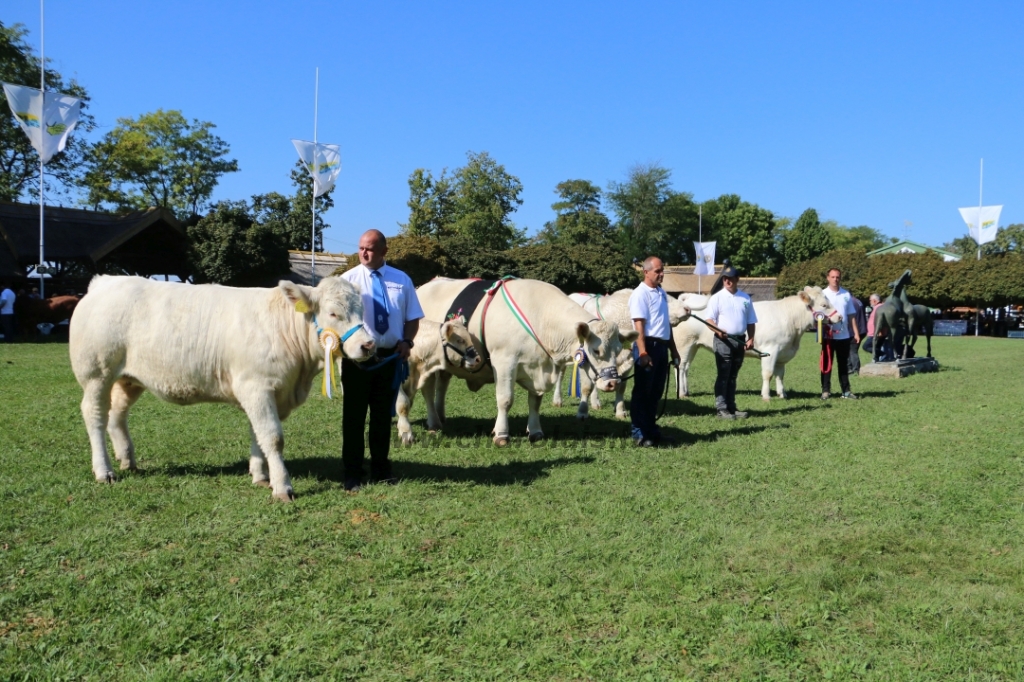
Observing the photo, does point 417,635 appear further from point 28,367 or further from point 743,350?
point 28,367

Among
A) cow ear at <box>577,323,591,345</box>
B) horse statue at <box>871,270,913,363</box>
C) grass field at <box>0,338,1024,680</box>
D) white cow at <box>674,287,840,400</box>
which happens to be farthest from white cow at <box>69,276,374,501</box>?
horse statue at <box>871,270,913,363</box>

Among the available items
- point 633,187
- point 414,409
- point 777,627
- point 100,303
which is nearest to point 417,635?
point 777,627

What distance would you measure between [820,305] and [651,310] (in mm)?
6391

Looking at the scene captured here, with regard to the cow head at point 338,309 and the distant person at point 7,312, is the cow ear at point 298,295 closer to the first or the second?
the cow head at point 338,309

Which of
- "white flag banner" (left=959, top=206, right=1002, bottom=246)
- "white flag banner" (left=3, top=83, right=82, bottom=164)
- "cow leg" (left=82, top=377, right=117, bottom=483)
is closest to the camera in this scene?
"cow leg" (left=82, top=377, right=117, bottom=483)

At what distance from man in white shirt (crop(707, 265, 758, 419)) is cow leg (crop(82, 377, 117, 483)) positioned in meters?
8.14

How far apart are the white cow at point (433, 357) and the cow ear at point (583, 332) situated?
1.22 metres

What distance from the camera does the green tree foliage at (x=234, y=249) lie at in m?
35.8

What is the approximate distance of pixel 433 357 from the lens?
9.48 metres

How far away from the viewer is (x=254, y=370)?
662 centimetres

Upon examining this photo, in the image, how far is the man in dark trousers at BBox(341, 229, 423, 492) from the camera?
6910 millimetres

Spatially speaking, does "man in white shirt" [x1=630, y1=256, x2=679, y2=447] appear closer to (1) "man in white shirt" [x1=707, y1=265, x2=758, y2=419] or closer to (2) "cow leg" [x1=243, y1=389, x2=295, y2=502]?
(1) "man in white shirt" [x1=707, y1=265, x2=758, y2=419]

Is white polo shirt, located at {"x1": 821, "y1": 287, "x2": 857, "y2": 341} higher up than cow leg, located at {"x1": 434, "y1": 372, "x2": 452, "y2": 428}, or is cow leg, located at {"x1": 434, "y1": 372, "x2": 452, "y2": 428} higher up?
white polo shirt, located at {"x1": 821, "y1": 287, "x2": 857, "y2": 341}

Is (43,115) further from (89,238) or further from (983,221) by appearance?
(983,221)
